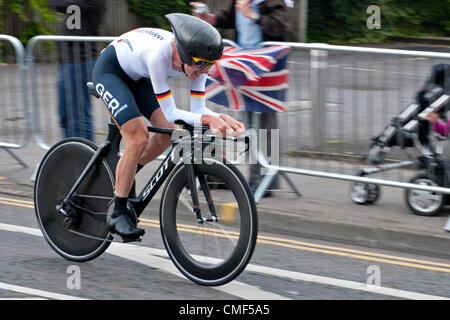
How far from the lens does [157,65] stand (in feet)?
15.5

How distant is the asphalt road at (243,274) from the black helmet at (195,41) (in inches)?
57.8

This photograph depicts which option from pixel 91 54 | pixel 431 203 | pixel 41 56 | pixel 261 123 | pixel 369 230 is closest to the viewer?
pixel 369 230

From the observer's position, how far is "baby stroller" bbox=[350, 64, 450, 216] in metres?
6.53

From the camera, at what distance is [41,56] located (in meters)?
8.38

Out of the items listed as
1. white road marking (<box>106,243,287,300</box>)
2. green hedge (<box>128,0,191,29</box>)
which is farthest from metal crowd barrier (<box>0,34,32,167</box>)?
green hedge (<box>128,0,191,29</box>)

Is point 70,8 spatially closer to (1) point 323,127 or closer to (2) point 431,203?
(1) point 323,127

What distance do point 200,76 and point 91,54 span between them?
3.18m

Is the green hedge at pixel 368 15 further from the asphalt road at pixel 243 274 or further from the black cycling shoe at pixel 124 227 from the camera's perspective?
the black cycling shoe at pixel 124 227

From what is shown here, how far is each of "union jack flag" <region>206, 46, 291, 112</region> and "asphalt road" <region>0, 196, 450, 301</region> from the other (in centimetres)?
137

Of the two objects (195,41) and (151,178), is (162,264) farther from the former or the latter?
(195,41)

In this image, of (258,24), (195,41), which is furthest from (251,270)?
(258,24)

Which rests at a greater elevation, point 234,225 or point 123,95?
point 123,95

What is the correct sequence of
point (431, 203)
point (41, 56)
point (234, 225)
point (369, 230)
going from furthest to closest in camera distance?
point (41, 56) → point (431, 203) → point (369, 230) → point (234, 225)

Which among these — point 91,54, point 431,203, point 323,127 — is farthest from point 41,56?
point 431,203
